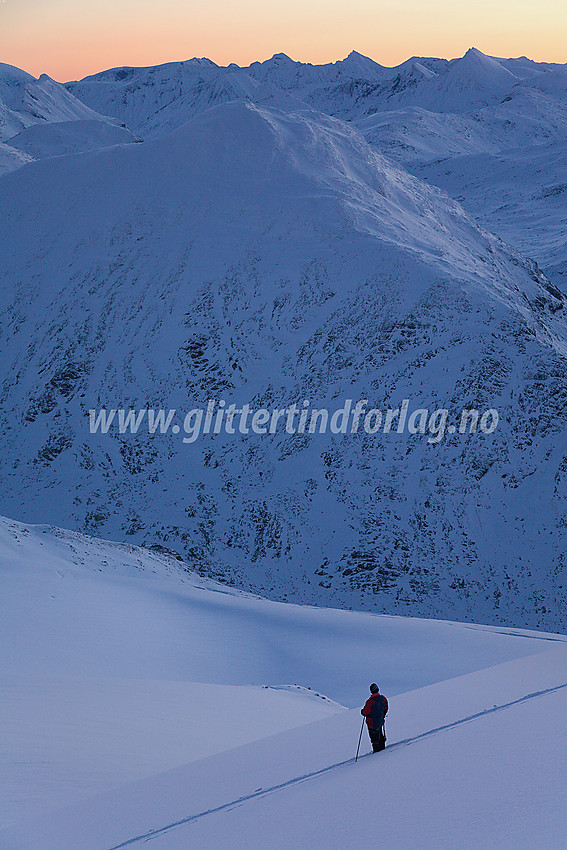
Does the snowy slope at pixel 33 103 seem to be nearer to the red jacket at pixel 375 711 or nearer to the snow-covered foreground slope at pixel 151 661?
the snow-covered foreground slope at pixel 151 661

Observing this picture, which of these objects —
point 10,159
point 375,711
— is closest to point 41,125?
point 10,159

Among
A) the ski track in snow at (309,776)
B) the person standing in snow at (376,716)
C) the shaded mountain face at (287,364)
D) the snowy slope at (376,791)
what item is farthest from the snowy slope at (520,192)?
the person standing in snow at (376,716)

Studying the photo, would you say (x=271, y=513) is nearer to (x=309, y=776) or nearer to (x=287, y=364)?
(x=287, y=364)

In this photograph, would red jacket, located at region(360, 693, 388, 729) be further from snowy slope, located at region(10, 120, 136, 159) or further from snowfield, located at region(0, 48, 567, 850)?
Answer: snowy slope, located at region(10, 120, 136, 159)

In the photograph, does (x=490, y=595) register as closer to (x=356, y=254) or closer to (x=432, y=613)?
(x=432, y=613)

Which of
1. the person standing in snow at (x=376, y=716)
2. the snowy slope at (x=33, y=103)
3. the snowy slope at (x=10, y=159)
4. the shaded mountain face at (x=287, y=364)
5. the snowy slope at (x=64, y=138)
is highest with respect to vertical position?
the snowy slope at (x=33, y=103)

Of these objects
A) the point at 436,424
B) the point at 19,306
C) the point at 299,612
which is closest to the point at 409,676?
the point at 299,612
